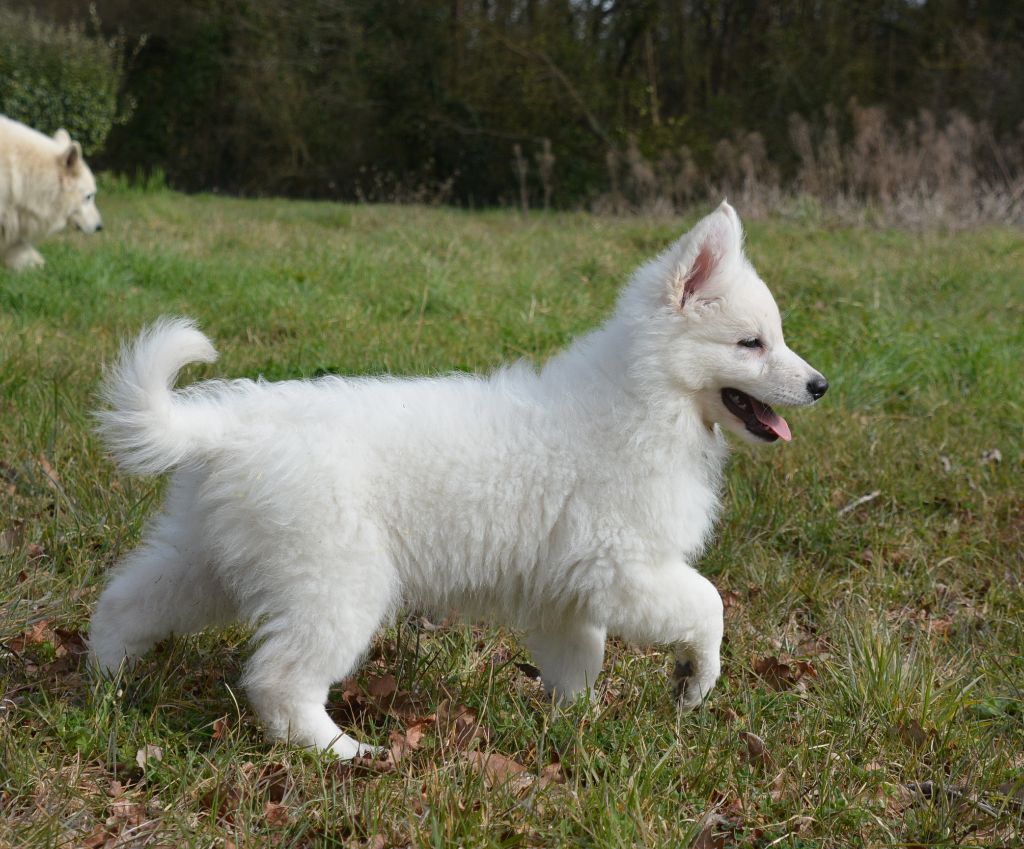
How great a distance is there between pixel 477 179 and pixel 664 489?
57.4ft

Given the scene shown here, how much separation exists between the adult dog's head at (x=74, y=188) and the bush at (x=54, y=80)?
23.0 ft

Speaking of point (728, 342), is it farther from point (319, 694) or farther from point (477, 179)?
point (477, 179)

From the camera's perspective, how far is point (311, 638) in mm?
2527

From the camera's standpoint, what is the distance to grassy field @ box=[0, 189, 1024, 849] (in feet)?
8.08

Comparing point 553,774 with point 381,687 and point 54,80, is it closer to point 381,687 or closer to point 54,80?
point 381,687

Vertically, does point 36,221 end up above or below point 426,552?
below

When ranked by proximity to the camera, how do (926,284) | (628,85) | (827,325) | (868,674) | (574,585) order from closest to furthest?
Result: (574,585) < (868,674) < (827,325) < (926,284) < (628,85)

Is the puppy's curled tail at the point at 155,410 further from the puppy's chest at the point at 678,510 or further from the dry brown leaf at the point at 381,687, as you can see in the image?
the puppy's chest at the point at 678,510

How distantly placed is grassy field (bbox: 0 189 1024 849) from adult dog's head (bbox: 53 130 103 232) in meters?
1.91

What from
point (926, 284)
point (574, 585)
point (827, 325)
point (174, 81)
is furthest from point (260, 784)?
point (174, 81)

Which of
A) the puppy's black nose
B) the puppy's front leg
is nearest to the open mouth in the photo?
the puppy's black nose

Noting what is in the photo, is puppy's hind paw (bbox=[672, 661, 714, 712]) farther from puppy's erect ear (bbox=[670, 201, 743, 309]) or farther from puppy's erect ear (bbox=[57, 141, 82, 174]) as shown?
puppy's erect ear (bbox=[57, 141, 82, 174])

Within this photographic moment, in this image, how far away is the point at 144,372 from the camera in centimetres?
255

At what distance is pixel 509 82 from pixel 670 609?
17.7 m
